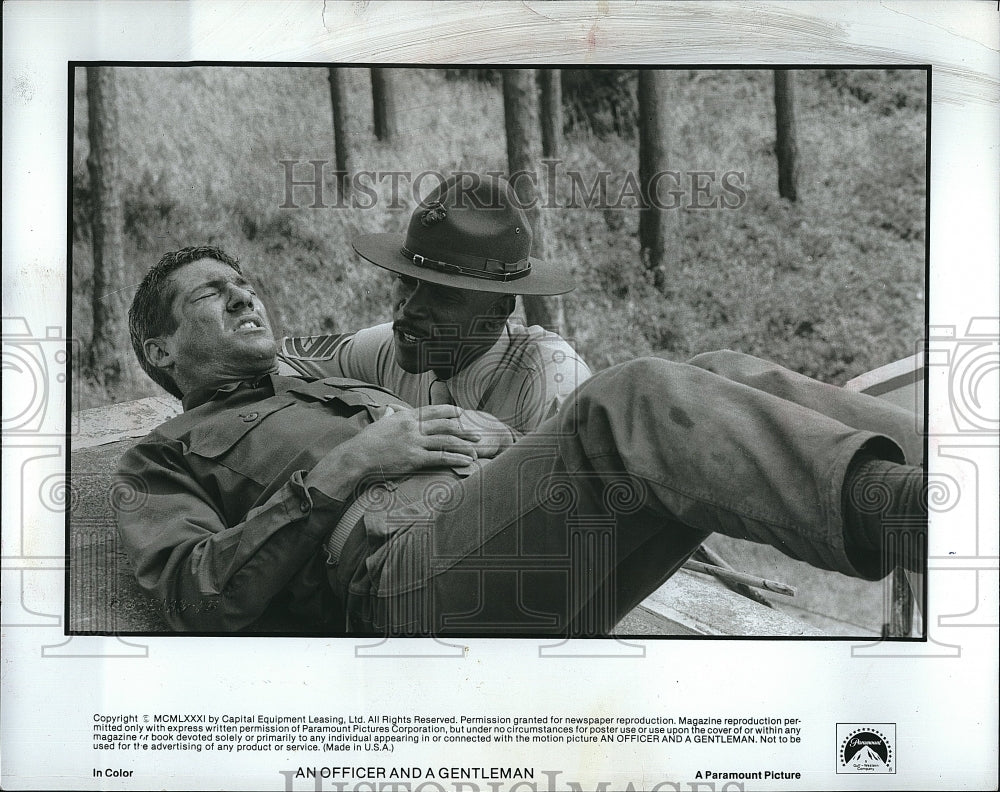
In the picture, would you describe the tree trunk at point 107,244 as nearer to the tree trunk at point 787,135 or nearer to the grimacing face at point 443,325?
the grimacing face at point 443,325

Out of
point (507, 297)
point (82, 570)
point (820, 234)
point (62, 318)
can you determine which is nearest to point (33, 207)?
point (62, 318)

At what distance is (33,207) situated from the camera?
10.8 feet

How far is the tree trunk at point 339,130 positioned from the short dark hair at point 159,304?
1.36ft

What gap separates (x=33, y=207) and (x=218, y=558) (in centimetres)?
127

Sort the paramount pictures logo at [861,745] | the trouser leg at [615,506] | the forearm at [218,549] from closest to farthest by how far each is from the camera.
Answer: the trouser leg at [615,506], the forearm at [218,549], the paramount pictures logo at [861,745]

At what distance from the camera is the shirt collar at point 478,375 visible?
3191 mm

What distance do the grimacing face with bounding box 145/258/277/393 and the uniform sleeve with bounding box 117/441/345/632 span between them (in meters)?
0.26

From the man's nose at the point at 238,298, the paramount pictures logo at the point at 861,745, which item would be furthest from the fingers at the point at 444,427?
the paramount pictures logo at the point at 861,745

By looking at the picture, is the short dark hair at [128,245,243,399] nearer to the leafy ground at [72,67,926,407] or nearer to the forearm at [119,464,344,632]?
the leafy ground at [72,67,926,407]

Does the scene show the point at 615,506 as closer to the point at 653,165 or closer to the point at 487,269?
the point at 487,269

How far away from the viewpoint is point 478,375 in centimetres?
320

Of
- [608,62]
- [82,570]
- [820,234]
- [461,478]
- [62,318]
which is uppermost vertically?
[608,62]

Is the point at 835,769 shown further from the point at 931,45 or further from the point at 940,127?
the point at 931,45

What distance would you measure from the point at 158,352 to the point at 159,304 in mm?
150
